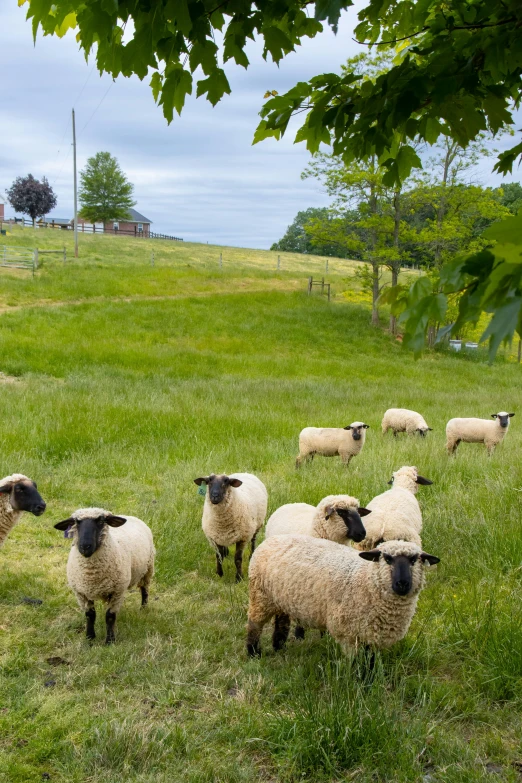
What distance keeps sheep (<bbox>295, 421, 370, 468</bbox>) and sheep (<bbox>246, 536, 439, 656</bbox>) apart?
5853 millimetres

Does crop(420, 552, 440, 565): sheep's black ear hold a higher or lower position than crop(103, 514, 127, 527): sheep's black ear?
higher

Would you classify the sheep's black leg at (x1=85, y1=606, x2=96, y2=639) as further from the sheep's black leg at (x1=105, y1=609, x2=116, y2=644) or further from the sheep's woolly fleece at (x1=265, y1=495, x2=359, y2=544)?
the sheep's woolly fleece at (x1=265, y1=495, x2=359, y2=544)

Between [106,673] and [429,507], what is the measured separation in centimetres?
433

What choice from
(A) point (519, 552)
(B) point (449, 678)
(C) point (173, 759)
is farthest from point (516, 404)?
(C) point (173, 759)

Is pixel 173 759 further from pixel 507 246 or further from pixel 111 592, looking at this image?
pixel 507 246

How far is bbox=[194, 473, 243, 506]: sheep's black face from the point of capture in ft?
20.1

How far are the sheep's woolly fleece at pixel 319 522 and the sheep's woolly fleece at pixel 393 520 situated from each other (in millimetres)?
458

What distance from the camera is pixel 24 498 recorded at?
5820 mm

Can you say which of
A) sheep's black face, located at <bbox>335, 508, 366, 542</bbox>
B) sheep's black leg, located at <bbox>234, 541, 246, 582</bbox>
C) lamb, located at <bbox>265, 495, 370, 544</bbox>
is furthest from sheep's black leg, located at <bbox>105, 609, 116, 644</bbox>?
sheep's black face, located at <bbox>335, 508, 366, 542</bbox>

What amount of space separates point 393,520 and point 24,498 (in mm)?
3624

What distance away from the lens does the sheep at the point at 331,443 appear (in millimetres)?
10516

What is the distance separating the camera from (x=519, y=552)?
5.47 metres

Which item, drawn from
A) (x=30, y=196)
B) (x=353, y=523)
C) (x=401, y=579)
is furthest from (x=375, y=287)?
(x=30, y=196)

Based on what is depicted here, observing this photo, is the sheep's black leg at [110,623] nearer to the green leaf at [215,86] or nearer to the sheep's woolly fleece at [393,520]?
the sheep's woolly fleece at [393,520]
